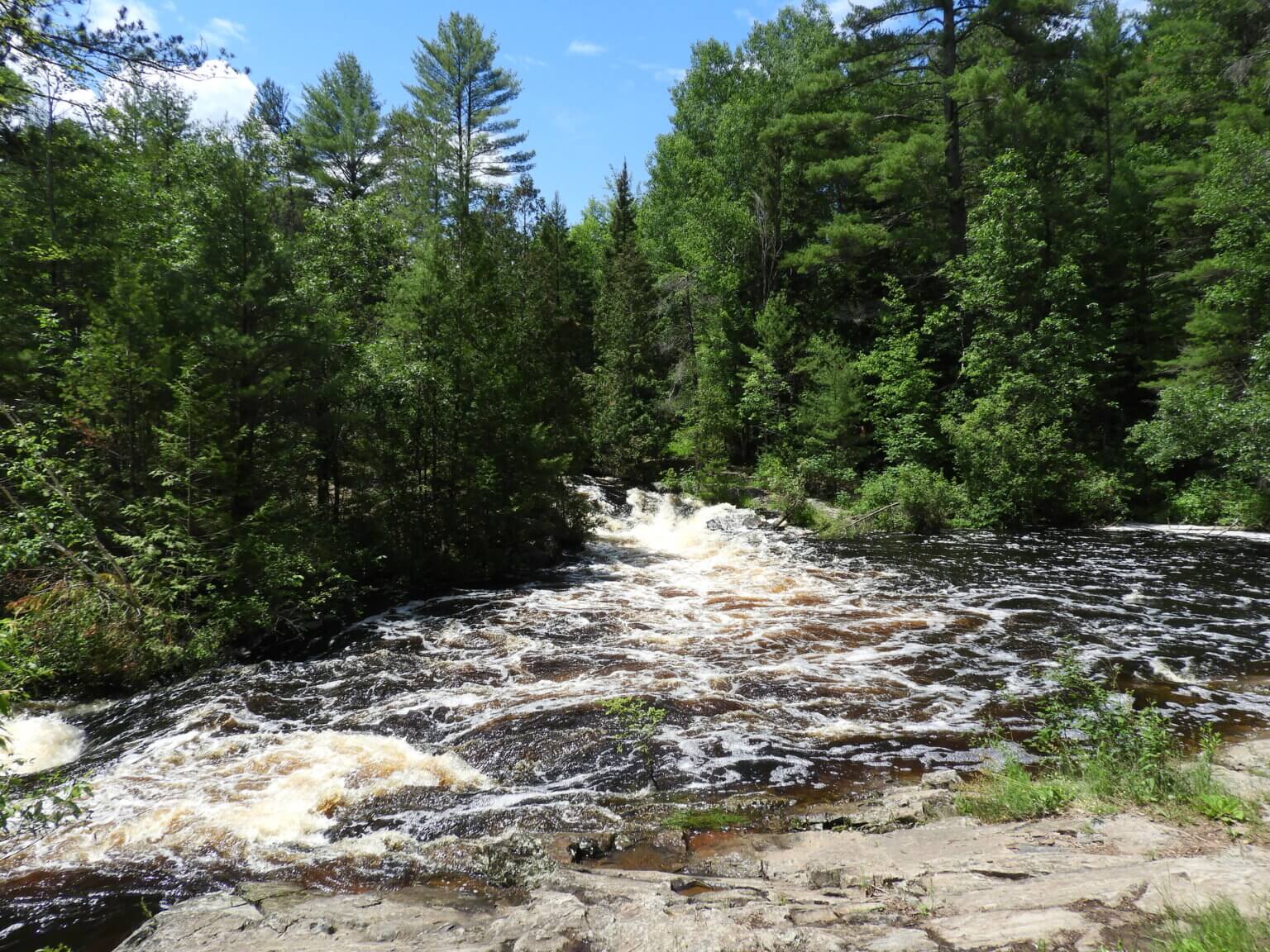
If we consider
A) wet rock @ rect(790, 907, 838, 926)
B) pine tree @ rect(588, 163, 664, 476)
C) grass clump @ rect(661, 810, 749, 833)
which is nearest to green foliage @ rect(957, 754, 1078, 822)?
grass clump @ rect(661, 810, 749, 833)

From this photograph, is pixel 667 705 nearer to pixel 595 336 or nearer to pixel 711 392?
pixel 711 392

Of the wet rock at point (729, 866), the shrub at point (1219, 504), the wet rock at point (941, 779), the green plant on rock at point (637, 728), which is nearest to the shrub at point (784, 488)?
the shrub at point (1219, 504)

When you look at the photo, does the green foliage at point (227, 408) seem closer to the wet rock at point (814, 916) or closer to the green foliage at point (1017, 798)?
the wet rock at point (814, 916)

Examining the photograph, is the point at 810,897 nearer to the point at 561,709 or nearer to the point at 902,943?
the point at 902,943

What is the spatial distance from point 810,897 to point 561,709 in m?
4.73

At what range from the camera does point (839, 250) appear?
2464cm

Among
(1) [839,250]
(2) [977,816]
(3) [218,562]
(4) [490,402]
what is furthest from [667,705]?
(1) [839,250]

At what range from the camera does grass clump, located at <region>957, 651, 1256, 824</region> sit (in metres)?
4.10

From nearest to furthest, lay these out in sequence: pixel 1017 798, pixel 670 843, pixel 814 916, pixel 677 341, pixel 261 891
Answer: pixel 814 916
pixel 261 891
pixel 1017 798
pixel 670 843
pixel 677 341

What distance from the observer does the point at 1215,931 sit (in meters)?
2.31

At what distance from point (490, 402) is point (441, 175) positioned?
1915cm

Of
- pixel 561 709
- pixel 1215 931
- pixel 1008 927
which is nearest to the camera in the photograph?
pixel 1215 931

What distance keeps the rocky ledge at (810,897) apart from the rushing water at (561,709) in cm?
108

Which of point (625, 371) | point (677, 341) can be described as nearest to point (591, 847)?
point (625, 371)
